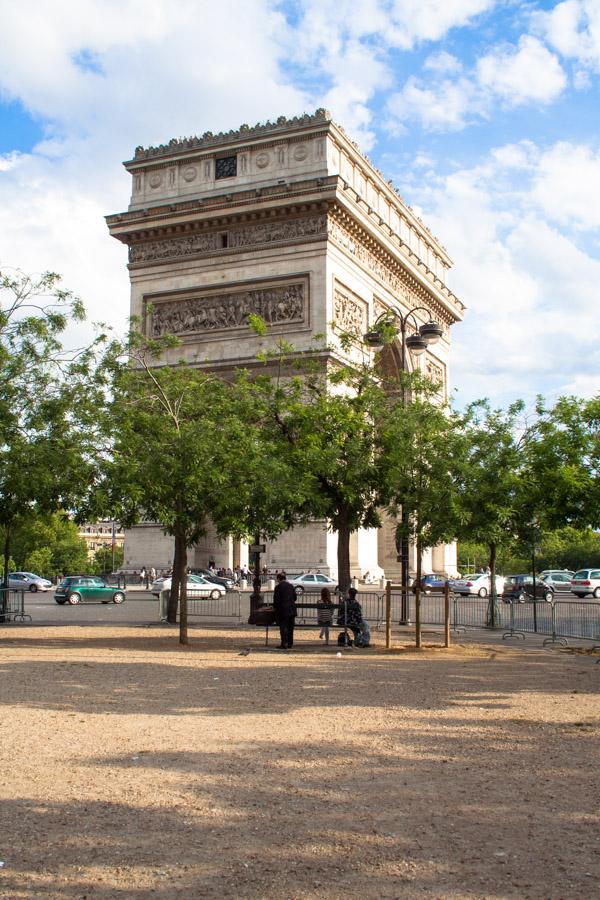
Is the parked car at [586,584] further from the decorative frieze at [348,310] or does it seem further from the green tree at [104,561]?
the green tree at [104,561]

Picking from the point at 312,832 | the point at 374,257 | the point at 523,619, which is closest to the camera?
the point at 312,832

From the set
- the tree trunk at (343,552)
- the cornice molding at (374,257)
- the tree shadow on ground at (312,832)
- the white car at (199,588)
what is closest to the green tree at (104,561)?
the cornice molding at (374,257)

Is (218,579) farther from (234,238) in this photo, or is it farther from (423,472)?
(423,472)

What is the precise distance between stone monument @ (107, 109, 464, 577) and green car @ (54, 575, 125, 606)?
293cm

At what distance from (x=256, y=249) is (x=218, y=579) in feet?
47.8

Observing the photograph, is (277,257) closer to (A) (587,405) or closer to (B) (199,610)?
(B) (199,610)

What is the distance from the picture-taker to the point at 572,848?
540 centimetres

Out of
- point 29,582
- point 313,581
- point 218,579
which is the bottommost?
point 29,582

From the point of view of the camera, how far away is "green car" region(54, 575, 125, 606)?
37.8 metres

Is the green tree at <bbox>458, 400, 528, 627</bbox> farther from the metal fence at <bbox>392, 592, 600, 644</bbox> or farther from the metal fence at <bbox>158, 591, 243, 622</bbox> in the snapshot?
the metal fence at <bbox>158, 591, 243, 622</bbox>

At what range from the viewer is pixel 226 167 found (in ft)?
136

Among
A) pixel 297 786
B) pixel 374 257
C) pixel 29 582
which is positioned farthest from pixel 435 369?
pixel 297 786

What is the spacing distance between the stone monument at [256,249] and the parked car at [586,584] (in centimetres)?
1176

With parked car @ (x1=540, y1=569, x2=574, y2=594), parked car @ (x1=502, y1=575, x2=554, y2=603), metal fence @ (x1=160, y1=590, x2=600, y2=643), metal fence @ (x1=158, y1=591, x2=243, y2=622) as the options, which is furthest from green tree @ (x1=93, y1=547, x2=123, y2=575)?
metal fence @ (x1=158, y1=591, x2=243, y2=622)
